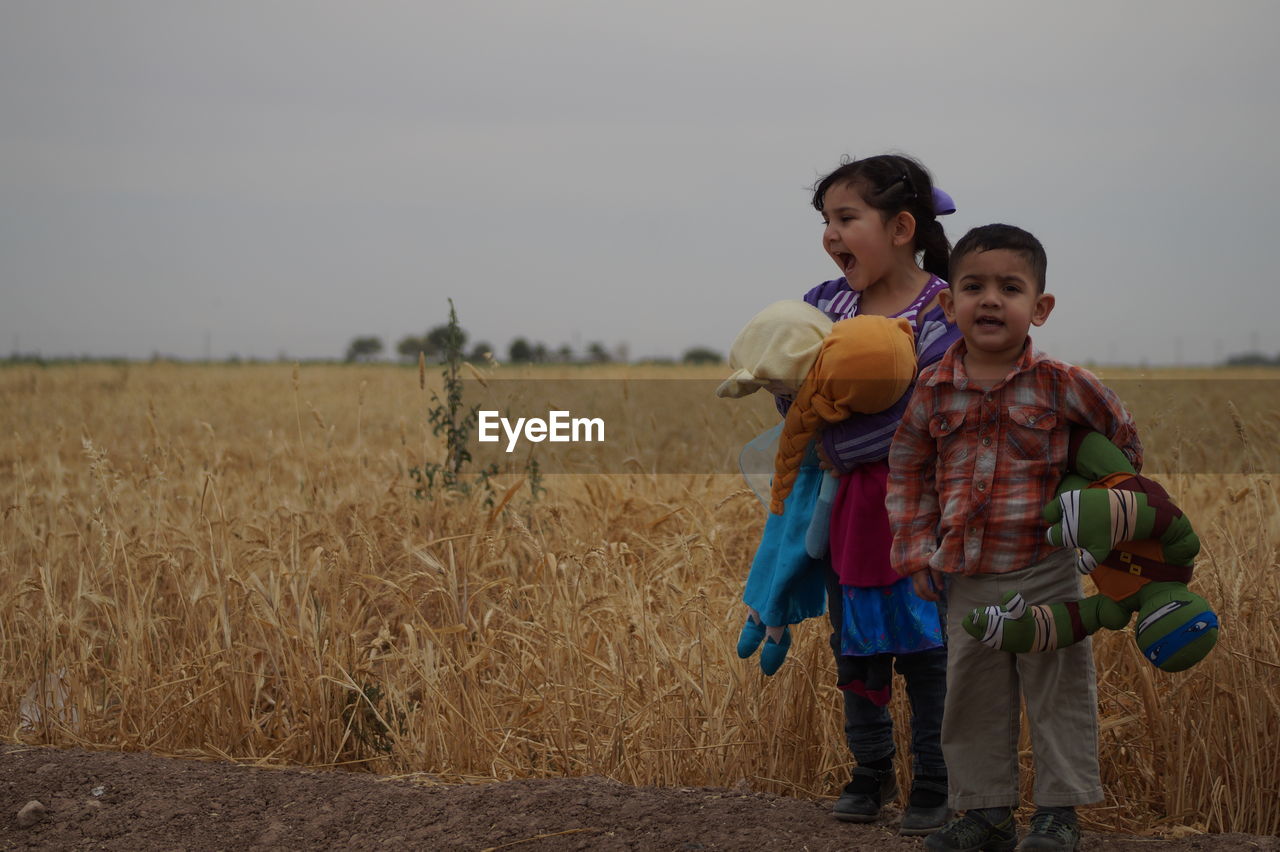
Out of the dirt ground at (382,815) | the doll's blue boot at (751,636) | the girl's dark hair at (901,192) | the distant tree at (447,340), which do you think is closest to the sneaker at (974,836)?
the dirt ground at (382,815)

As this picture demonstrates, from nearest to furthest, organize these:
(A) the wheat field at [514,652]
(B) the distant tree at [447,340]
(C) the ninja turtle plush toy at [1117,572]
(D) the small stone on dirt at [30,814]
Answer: (C) the ninja turtle plush toy at [1117,572], (D) the small stone on dirt at [30,814], (A) the wheat field at [514,652], (B) the distant tree at [447,340]

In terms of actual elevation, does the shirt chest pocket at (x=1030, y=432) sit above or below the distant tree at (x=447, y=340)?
below

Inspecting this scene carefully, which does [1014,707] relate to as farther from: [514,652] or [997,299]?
[514,652]

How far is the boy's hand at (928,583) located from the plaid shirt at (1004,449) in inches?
0.8

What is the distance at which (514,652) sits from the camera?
4566 mm

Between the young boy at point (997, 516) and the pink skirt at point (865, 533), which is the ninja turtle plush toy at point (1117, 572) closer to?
the young boy at point (997, 516)

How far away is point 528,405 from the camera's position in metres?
6.48

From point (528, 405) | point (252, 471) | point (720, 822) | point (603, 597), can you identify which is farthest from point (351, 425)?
point (720, 822)

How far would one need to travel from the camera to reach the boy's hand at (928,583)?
272cm

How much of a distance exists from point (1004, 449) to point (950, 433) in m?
0.13

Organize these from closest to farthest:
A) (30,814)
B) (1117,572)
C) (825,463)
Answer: (1117,572), (825,463), (30,814)

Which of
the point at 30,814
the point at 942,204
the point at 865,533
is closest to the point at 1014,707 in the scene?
the point at 865,533

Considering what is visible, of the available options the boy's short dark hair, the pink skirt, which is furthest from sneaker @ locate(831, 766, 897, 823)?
the boy's short dark hair

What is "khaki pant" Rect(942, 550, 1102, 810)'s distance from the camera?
105 inches
